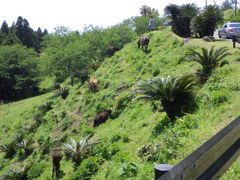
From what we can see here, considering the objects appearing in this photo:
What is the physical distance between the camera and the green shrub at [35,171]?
10977mm

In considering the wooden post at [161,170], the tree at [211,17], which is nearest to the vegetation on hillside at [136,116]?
the wooden post at [161,170]

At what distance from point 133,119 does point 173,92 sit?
3.68m

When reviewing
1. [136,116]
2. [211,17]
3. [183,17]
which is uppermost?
[183,17]

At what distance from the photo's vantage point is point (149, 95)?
24.0 ft

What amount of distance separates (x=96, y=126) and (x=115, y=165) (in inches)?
241

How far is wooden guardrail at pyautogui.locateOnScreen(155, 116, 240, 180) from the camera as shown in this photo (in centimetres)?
187

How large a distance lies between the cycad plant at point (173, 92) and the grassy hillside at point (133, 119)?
40cm

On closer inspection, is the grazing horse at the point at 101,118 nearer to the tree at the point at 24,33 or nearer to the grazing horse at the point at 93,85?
the grazing horse at the point at 93,85

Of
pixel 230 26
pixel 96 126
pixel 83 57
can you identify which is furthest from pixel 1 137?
pixel 230 26

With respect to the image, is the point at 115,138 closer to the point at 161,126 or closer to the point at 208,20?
the point at 161,126

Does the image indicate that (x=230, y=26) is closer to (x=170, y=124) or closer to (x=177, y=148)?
(x=170, y=124)

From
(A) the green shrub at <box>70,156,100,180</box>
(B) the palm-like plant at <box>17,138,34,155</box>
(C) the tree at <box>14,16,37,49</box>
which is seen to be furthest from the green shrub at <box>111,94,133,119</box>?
(C) the tree at <box>14,16,37,49</box>

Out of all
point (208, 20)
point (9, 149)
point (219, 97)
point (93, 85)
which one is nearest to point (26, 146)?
point (9, 149)

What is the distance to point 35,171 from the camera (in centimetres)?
1112
